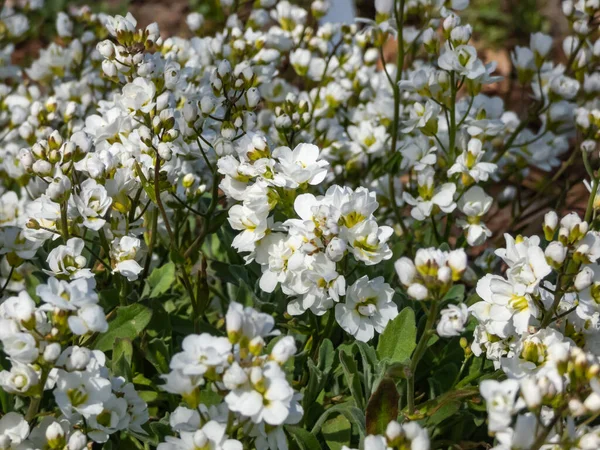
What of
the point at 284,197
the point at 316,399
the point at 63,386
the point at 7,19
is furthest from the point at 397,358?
the point at 7,19

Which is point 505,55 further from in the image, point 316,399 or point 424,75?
point 316,399

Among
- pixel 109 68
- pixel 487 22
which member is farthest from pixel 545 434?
pixel 487 22

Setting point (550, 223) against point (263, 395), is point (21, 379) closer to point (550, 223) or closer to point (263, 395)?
point (263, 395)

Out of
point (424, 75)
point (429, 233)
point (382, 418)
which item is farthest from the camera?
point (429, 233)

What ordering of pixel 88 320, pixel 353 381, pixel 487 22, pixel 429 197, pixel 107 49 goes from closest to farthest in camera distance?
pixel 88 320, pixel 353 381, pixel 107 49, pixel 429 197, pixel 487 22

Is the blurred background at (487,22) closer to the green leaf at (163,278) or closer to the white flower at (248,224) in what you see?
the green leaf at (163,278)

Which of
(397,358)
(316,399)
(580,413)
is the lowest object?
(316,399)

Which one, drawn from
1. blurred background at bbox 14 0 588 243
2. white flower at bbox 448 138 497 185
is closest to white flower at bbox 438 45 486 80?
white flower at bbox 448 138 497 185

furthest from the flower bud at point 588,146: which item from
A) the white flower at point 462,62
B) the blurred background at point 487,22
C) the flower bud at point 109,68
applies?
the blurred background at point 487,22
